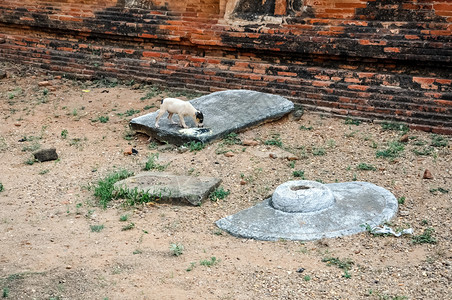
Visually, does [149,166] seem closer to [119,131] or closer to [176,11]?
[119,131]

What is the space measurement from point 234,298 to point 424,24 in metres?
4.72

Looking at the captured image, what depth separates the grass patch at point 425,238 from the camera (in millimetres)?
4441

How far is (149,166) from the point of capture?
19.6 ft

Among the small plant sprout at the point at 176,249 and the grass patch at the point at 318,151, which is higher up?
the grass patch at the point at 318,151

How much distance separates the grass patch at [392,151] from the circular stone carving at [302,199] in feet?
4.74

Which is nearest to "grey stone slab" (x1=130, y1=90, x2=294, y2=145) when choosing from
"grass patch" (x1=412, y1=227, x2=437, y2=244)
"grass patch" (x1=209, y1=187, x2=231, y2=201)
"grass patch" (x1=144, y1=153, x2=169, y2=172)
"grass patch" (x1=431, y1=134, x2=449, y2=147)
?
"grass patch" (x1=144, y1=153, x2=169, y2=172)

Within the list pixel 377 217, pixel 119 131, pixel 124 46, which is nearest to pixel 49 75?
pixel 124 46

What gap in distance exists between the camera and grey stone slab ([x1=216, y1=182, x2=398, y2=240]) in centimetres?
459

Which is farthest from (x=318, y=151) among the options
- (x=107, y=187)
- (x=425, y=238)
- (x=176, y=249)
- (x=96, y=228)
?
(x=96, y=228)

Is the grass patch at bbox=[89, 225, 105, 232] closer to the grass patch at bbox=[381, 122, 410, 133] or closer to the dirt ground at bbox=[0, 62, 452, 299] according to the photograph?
the dirt ground at bbox=[0, 62, 452, 299]

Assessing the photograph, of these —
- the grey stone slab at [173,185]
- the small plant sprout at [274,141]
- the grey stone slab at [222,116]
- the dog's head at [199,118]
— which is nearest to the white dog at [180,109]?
the dog's head at [199,118]

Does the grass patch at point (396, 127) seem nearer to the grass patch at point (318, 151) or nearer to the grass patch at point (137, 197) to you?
the grass patch at point (318, 151)

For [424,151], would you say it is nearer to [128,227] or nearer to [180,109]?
[180,109]

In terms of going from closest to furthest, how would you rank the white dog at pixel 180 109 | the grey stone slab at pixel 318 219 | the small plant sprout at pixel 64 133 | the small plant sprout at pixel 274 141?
the grey stone slab at pixel 318 219
the white dog at pixel 180 109
the small plant sprout at pixel 274 141
the small plant sprout at pixel 64 133
